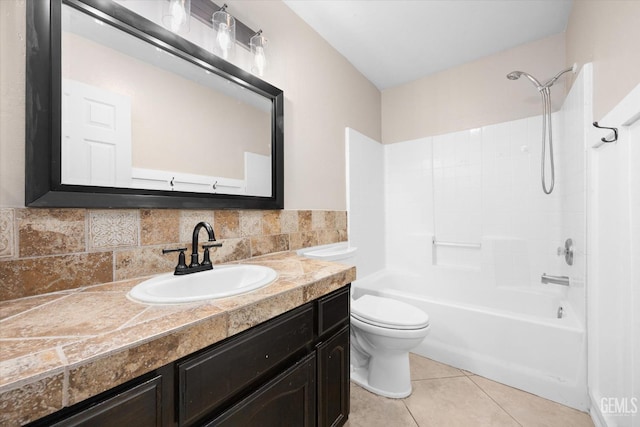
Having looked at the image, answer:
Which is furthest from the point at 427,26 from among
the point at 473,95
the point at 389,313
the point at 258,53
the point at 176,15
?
the point at 389,313

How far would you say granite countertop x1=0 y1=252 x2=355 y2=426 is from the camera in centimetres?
40

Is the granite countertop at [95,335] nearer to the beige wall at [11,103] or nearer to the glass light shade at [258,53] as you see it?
the beige wall at [11,103]

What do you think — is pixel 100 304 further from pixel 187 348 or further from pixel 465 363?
pixel 465 363

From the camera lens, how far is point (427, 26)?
73.7 inches

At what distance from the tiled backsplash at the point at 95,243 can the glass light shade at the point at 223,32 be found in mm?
810

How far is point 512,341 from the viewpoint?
1.66 m

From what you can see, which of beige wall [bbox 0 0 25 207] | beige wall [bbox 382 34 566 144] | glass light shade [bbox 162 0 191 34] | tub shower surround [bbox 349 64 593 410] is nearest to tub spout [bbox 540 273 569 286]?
tub shower surround [bbox 349 64 593 410]

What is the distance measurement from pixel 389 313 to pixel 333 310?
27.0 inches

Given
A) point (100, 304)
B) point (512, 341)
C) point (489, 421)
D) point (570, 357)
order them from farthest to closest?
point (512, 341) < point (570, 357) < point (489, 421) < point (100, 304)

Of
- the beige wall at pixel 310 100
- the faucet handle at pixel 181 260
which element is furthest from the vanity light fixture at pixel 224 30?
the faucet handle at pixel 181 260

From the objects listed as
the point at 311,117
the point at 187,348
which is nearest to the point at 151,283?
the point at 187,348

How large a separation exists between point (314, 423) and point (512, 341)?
1.43 m

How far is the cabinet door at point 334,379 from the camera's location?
3.35ft

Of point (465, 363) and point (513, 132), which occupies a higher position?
point (513, 132)
